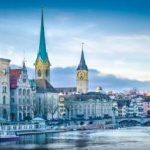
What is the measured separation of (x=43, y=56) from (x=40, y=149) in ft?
184

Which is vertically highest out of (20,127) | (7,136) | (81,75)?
(81,75)

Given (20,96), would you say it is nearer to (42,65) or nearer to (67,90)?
(42,65)

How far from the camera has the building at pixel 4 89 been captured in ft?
243

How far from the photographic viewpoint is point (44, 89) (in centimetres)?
8962

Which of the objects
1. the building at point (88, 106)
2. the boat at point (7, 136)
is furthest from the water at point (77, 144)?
the building at point (88, 106)

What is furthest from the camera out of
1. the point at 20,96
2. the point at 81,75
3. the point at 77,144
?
the point at 81,75

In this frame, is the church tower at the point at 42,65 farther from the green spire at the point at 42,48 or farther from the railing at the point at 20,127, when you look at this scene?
the railing at the point at 20,127

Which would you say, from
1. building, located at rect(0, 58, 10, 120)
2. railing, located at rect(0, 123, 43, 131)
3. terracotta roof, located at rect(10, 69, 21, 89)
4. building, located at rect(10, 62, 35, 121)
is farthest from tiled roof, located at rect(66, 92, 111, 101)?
railing, located at rect(0, 123, 43, 131)

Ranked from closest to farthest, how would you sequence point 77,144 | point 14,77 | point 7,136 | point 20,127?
1. point 77,144
2. point 7,136
3. point 20,127
4. point 14,77

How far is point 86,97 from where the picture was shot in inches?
4203

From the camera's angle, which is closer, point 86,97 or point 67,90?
point 86,97

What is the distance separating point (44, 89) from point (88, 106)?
17.3 m

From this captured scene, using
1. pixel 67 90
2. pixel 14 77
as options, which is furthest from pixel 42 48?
pixel 14 77

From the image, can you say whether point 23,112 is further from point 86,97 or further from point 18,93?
point 86,97
